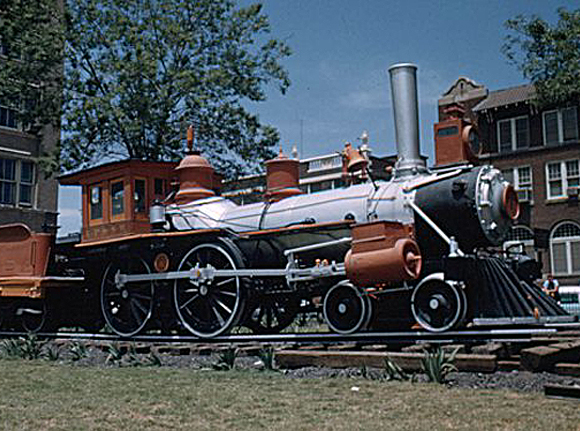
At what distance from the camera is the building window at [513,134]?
118ft

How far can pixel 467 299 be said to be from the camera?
9070mm

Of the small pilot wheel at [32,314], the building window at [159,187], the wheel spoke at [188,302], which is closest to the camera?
the wheel spoke at [188,302]

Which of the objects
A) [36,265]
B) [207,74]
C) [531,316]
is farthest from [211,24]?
[531,316]

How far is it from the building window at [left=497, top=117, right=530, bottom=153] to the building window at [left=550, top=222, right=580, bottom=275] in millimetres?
4779

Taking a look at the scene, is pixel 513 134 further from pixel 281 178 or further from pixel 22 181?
pixel 281 178

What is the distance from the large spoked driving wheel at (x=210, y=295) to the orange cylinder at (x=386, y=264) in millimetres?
2493

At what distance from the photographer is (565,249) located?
→ 33.7 meters

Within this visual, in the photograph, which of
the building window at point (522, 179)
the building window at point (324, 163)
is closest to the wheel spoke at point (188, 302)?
the building window at point (522, 179)

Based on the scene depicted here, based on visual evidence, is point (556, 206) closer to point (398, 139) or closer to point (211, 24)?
point (211, 24)

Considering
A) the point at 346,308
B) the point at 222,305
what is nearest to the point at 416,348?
the point at 346,308

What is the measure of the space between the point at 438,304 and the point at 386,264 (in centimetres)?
96

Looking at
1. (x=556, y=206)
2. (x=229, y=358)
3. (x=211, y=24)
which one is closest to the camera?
(x=229, y=358)

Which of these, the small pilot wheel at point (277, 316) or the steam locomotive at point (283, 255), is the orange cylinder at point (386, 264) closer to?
the steam locomotive at point (283, 255)

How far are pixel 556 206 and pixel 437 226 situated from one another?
26.9 m
